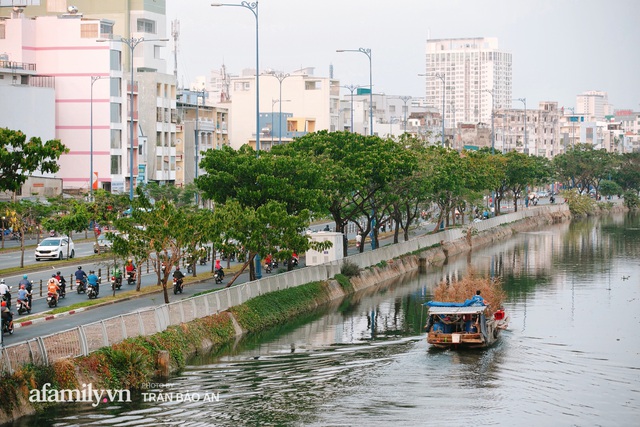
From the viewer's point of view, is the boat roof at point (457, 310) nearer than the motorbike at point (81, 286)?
Yes

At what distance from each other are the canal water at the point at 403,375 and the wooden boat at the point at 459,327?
2.14 ft

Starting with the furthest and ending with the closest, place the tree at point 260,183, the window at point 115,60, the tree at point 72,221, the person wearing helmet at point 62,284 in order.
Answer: the window at point 115,60, the tree at point 72,221, the tree at point 260,183, the person wearing helmet at point 62,284

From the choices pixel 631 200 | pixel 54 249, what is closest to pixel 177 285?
pixel 54 249

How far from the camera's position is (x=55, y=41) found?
113 metres

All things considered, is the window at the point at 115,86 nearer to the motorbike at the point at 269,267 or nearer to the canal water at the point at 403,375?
the motorbike at the point at 269,267

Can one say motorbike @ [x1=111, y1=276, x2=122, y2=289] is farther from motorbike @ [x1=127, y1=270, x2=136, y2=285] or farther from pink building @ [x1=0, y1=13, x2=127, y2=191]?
pink building @ [x1=0, y1=13, x2=127, y2=191]

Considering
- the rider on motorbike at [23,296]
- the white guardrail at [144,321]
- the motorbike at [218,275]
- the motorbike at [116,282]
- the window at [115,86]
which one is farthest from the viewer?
the window at [115,86]

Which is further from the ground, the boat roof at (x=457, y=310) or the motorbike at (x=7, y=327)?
the motorbike at (x=7, y=327)

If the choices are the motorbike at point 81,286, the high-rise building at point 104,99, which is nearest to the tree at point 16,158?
the motorbike at point 81,286

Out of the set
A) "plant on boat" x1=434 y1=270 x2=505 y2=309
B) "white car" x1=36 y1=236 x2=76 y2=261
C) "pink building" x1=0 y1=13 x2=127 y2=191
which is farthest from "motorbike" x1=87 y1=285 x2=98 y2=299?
"pink building" x1=0 y1=13 x2=127 y2=191

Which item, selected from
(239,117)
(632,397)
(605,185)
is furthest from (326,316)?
(605,185)

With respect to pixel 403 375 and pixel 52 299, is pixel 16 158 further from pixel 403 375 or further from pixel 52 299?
pixel 403 375

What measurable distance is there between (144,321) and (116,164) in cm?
7242

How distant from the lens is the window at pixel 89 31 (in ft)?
373
